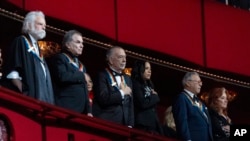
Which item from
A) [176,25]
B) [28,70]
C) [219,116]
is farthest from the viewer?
[176,25]

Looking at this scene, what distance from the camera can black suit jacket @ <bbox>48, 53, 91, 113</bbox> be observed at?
10781 mm

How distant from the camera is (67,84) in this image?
35.5 feet

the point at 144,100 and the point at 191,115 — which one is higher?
the point at 144,100

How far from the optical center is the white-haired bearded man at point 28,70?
10.3 m

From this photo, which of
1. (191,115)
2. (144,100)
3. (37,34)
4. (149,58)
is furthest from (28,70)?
(149,58)

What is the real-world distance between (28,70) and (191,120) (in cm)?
229

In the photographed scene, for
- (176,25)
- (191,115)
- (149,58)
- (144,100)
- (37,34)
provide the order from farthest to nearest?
(176,25)
(149,58)
(191,115)
(144,100)
(37,34)

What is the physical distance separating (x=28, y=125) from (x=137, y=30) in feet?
13.2

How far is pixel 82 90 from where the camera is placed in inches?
430

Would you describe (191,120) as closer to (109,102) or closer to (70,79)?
(109,102)

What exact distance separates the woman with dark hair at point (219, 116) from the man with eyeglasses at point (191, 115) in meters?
0.43

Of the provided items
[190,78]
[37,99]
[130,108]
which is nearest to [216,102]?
[190,78]

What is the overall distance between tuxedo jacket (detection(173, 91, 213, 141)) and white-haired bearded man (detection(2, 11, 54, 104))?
1.80m

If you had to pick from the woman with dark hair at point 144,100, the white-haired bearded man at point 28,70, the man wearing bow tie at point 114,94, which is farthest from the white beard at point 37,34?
the woman with dark hair at point 144,100
